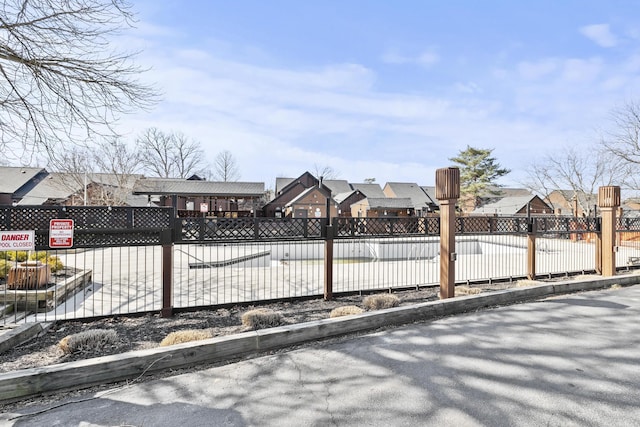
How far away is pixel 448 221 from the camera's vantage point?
5.04m

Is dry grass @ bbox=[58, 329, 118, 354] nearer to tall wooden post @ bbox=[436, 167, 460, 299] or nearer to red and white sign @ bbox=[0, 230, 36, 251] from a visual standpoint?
red and white sign @ bbox=[0, 230, 36, 251]

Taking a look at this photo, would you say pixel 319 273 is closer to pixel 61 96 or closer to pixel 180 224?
pixel 180 224

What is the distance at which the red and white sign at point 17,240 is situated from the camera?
12.0ft

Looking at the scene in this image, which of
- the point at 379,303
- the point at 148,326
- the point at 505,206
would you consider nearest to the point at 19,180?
the point at 148,326

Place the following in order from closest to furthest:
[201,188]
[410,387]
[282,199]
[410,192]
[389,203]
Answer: [410,387] < [201,188] < [389,203] < [282,199] < [410,192]

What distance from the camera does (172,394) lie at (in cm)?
251

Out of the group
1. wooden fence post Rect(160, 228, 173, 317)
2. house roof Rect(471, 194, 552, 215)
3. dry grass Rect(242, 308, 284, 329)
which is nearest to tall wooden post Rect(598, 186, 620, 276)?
dry grass Rect(242, 308, 284, 329)

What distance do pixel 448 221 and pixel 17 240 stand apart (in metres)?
5.76

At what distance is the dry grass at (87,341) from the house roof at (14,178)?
132 ft

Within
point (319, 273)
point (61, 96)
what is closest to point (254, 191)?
point (319, 273)

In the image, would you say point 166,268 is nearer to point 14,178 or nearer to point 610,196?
point 610,196

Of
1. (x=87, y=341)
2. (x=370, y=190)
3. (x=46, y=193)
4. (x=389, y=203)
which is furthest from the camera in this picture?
(x=370, y=190)

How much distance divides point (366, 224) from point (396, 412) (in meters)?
3.63

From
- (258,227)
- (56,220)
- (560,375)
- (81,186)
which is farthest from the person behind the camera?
(81,186)
